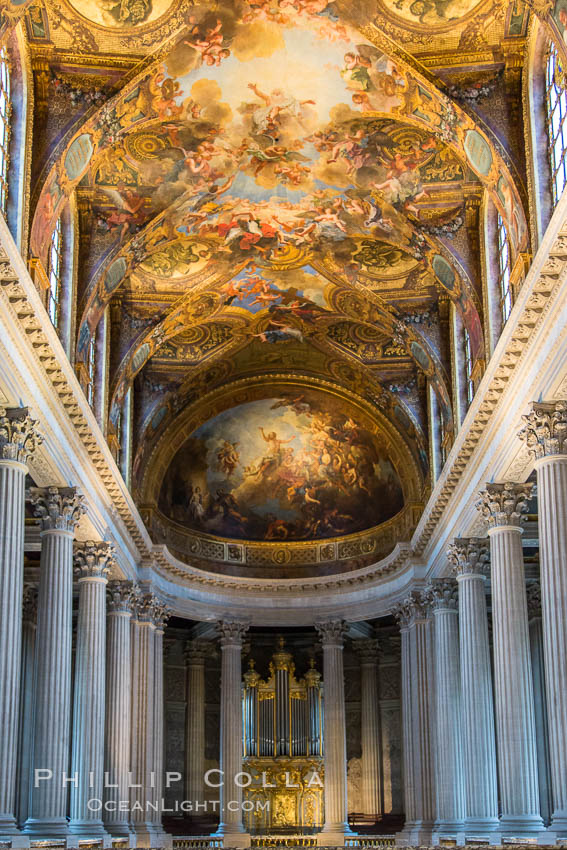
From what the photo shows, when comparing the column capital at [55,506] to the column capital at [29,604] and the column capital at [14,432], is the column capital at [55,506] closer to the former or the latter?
the column capital at [14,432]

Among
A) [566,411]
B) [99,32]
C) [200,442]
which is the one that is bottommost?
[566,411]

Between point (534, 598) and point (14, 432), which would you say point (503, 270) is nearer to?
point (14, 432)

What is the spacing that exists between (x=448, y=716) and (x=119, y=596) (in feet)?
36.8

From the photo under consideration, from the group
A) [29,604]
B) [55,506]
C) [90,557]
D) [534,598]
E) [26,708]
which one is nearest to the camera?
[55,506]

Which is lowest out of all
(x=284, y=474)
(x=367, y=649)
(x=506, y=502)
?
(x=367, y=649)

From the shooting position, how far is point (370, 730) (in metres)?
46.3

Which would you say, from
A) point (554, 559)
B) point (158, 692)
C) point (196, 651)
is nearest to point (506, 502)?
point (554, 559)

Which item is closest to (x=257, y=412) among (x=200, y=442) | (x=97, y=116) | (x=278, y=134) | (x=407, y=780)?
(x=200, y=442)

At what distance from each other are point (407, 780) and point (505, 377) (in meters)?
19.1

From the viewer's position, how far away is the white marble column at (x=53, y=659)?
86.3 feet

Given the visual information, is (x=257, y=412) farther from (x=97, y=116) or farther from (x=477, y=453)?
(x=97, y=116)

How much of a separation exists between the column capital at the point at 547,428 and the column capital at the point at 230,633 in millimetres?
22780

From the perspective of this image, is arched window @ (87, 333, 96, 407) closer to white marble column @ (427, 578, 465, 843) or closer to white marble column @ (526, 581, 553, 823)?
white marble column @ (427, 578, 465, 843)

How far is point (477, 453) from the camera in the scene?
2961cm
